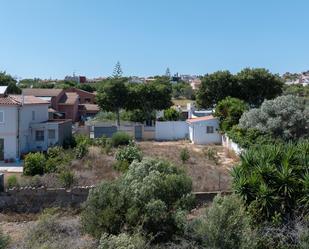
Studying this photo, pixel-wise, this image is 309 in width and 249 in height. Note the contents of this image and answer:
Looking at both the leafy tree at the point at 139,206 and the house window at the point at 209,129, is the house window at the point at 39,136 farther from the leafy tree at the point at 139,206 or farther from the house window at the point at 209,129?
the leafy tree at the point at 139,206

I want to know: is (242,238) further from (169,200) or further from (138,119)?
(138,119)

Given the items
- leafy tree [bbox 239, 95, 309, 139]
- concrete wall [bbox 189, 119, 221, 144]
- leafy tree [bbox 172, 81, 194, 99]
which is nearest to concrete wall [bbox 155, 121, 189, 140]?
concrete wall [bbox 189, 119, 221, 144]

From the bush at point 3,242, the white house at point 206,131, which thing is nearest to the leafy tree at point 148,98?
the white house at point 206,131

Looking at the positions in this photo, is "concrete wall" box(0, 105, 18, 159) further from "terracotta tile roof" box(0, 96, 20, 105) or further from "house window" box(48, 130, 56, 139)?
"house window" box(48, 130, 56, 139)

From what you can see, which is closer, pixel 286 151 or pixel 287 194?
pixel 287 194

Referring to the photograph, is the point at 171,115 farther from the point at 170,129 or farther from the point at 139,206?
the point at 139,206

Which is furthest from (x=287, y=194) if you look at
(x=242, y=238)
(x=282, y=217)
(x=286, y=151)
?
(x=242, y=238)
